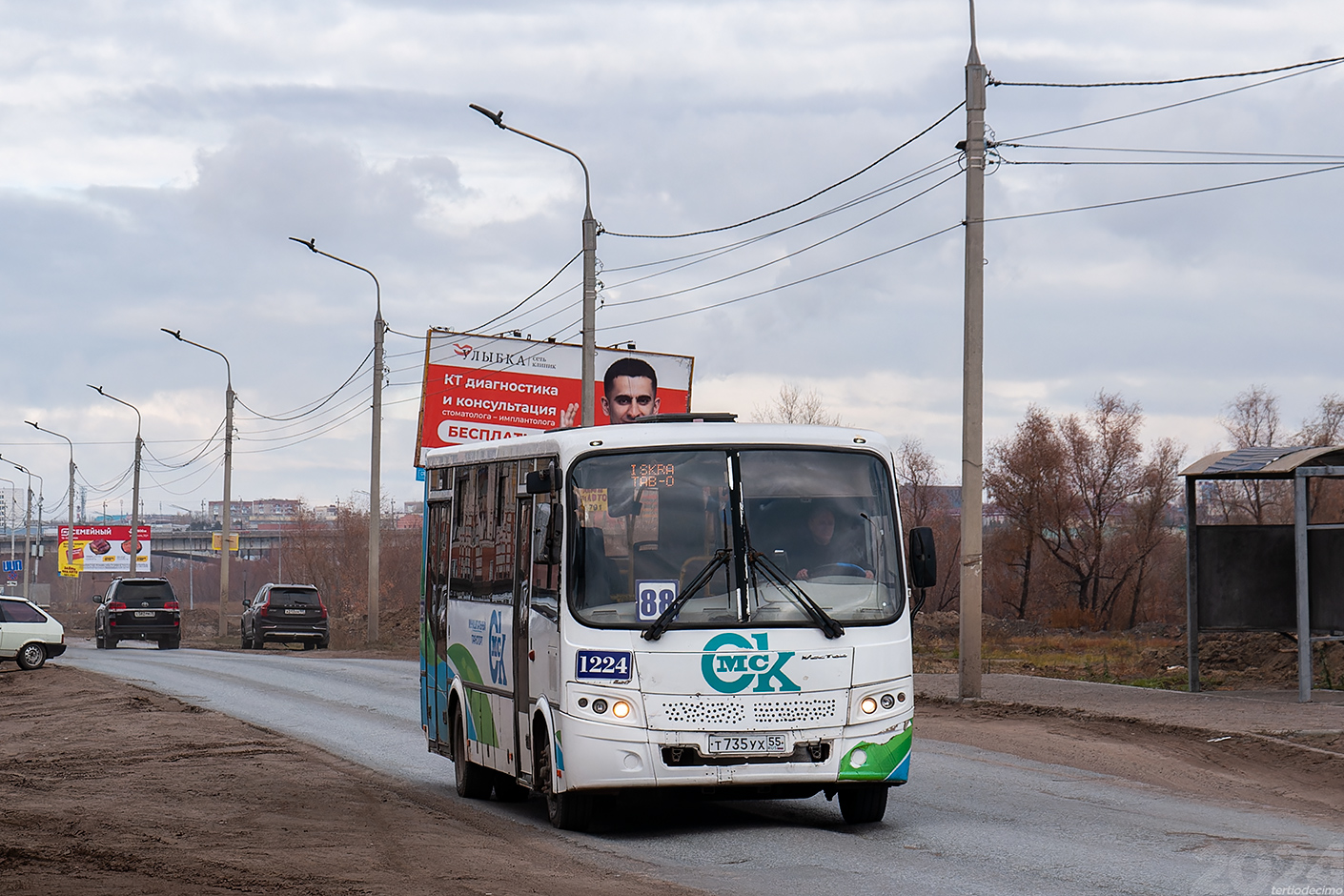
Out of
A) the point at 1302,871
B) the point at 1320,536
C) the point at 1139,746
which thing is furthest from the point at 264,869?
the point at 1320,536

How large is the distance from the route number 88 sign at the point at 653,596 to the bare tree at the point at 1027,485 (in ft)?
189

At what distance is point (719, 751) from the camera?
9.80 m

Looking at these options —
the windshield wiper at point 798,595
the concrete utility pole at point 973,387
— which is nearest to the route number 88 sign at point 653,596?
the windshield wiper at point 798,595

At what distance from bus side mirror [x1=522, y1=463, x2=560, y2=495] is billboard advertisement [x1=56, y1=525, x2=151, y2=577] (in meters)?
91.2

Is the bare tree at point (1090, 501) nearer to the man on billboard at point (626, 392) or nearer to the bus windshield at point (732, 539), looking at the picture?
the man on billboard at point (626, 392)

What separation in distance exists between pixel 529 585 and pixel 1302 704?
11.6 meters

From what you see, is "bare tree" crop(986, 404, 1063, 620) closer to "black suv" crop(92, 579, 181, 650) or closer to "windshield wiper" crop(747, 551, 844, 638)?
"black suv" crop(92, 579, 181, 650)

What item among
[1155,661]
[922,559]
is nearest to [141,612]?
[1155,661]

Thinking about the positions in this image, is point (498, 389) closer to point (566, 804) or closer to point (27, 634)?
point (27, 634)

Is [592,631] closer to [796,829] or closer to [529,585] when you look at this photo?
[529,585]

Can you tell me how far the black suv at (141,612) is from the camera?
45.5 meters

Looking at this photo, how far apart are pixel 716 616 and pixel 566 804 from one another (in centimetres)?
172

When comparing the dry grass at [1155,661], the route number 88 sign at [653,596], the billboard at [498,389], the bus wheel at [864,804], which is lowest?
the dry grass at [1155,661]

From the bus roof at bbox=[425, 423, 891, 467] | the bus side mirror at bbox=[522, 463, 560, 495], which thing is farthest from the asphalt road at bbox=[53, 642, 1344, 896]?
the bus roof at bbox=[425, 423, 891, 467]
